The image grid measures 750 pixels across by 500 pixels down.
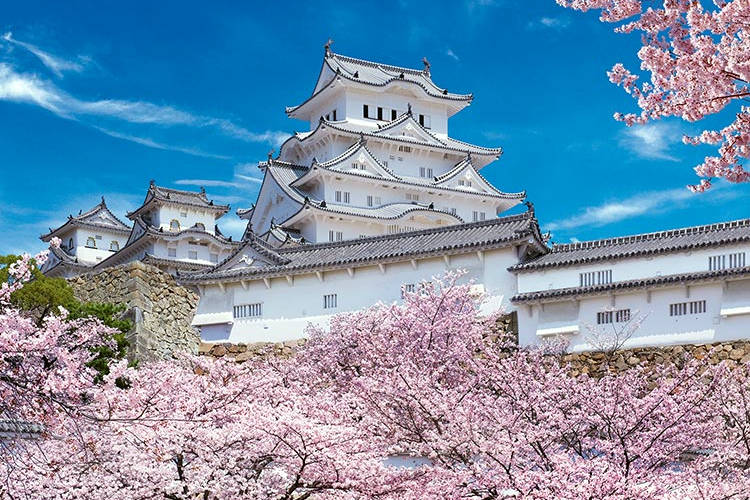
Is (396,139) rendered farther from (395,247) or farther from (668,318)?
(668,318)

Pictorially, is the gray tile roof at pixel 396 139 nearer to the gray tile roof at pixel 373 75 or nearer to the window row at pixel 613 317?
the gray tile roof at pixel 373 75

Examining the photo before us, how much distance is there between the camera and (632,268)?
23719 millimetres

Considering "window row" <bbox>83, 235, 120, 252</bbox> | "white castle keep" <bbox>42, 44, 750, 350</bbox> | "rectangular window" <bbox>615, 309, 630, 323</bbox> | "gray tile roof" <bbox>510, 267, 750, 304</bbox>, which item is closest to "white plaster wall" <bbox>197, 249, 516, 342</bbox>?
"white castle keep" <bbox>42, 44, 750, 350</bbox>

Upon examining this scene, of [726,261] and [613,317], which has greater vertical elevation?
[726,261]

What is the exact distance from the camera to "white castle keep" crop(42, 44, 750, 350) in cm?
2309

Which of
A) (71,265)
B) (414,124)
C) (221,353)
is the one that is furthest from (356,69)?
(221,353)

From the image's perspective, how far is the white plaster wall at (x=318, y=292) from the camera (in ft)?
84.7

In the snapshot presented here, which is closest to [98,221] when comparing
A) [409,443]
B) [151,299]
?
[151,299]

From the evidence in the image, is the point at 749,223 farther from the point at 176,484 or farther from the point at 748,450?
the point at 176,484

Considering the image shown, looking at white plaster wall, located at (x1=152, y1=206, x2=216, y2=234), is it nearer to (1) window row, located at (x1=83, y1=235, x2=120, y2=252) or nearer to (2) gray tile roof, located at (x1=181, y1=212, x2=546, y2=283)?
(1) window row, located at (x1=83, y1=235, x2=120, y2=252)

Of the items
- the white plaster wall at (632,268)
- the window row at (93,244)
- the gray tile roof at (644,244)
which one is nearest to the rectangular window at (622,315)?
the white plaster wall at (632,268)

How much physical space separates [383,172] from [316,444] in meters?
Answer: 28.4

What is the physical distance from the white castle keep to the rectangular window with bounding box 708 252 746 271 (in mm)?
23

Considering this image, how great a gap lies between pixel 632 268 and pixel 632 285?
2.28ft
